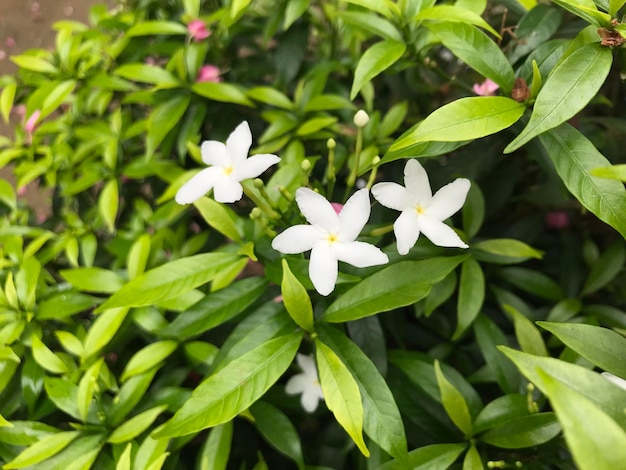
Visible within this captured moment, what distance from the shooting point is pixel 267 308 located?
0.71 metres

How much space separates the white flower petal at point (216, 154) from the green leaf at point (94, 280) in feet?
1.01

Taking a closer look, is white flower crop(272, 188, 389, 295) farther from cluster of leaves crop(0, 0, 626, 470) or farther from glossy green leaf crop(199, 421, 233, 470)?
glossy green leaf crop(199, 421, 233, 470)

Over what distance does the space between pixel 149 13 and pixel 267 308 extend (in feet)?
2.89

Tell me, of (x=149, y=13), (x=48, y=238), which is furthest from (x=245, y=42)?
(x=48, y=238)

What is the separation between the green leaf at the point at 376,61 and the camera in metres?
0.66

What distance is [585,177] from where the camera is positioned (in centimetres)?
53

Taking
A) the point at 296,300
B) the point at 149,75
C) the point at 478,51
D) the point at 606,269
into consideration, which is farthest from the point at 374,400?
the point at 149,75

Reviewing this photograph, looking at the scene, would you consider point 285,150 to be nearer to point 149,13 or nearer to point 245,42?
point 245,42

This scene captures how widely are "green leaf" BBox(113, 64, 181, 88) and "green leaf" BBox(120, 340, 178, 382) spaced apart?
479 millimetres

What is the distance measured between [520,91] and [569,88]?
85 mm

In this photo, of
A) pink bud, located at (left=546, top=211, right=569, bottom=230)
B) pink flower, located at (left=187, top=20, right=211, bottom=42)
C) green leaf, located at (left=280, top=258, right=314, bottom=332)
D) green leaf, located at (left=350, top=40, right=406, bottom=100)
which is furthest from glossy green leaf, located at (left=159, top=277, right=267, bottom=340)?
pink bud, located at (left=546, top=211, right=569, bottom=230)

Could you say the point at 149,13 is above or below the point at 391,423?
above

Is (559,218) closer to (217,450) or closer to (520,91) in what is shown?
(520,91)

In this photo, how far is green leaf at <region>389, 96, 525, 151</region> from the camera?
0.51 m
